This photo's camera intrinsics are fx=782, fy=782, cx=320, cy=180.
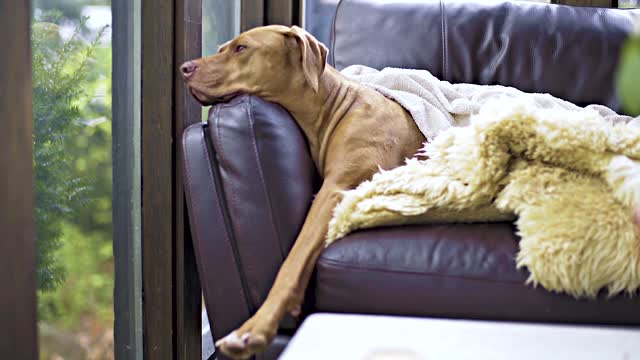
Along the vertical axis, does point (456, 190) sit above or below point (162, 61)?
below

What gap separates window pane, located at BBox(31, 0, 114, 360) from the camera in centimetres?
139

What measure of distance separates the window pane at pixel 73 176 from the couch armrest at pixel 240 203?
20 cm

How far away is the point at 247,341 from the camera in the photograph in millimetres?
1372

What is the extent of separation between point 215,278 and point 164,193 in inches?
13.1

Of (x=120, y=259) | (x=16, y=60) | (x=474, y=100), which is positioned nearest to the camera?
(x=16, y=60)

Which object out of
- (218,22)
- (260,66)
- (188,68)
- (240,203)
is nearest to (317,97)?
(260,66)

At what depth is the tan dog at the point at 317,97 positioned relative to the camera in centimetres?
179

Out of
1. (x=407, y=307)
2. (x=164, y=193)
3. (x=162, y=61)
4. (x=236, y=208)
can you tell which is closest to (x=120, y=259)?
(x=164, y=193)

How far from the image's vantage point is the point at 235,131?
64.2 inches

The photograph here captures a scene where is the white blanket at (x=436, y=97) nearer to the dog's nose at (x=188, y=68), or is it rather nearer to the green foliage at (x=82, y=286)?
the dog's nose at (x=188, y=68)

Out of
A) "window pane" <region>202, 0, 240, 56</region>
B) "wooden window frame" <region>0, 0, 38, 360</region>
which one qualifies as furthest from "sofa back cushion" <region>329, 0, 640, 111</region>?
"wooden window frame" <region>0, 0, 38, 360</region>

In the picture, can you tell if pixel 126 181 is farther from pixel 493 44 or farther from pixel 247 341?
pixel 493 44

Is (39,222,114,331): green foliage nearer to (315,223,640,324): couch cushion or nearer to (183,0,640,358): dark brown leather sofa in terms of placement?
(183,0,640,358): dark brown leather sofa

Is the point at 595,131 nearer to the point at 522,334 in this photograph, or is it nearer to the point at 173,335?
the point at 522,334
